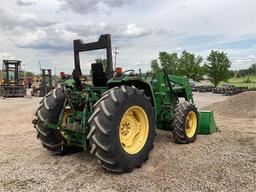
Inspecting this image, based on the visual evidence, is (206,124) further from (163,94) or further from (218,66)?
(218,66)

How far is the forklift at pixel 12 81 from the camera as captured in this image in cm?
2678

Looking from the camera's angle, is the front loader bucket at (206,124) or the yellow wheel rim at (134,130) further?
the front loader bucket at (206,124)

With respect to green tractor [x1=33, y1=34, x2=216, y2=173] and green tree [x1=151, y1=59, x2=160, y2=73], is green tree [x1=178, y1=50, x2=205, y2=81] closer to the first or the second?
green tree [x1=151, y1=59, x2=160, y2=73]

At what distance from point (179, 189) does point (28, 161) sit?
10.4 ft

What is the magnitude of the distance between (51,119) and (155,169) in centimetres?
218

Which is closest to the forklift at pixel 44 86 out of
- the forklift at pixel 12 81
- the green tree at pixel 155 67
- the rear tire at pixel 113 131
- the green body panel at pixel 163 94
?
the forklift at pixel 12 81

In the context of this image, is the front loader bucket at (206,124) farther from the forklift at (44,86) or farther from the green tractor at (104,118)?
the forklift at (44,86)

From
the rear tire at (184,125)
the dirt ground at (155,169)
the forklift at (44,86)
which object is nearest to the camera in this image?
the dirt ground at (155,169)

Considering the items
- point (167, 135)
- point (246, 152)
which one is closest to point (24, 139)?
point (167, 135)

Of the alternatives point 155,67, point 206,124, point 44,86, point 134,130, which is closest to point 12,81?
point 44,86

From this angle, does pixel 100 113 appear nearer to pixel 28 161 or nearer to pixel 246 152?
pixel 28 161

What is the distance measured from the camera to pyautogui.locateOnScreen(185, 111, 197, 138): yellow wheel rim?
7.89 metres

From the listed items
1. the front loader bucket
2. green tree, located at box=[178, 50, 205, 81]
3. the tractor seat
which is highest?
green tree, located at box=[178, 50, 205, 81]

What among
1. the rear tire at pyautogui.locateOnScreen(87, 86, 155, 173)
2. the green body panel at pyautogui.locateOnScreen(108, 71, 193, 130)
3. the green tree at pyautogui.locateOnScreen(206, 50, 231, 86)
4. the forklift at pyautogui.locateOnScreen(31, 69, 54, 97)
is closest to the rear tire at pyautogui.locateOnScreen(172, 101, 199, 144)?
the green body panel at pyautogui.locateOnScreen(108, 71, 193, 130)
